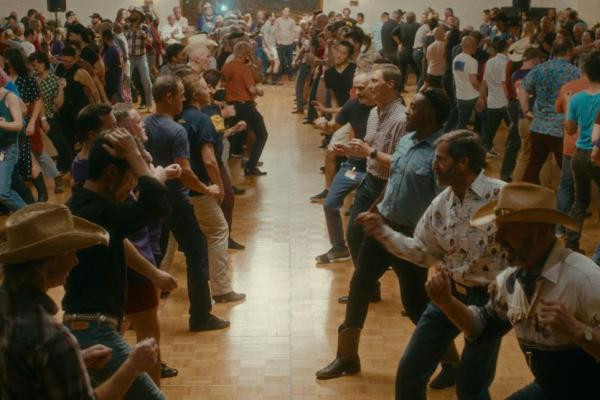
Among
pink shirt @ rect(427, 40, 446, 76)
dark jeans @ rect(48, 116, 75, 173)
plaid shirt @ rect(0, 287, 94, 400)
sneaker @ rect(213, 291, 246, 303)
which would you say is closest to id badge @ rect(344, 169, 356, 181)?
sneaker @ rect(213, 291, 246, 303)

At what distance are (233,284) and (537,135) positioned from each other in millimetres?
3210

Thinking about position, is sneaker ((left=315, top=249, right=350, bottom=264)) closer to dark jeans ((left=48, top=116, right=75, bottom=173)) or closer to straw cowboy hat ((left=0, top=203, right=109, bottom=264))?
dark jeans ((left=48, top=116, right=75, bottom=173))

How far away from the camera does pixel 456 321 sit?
9.46 feet

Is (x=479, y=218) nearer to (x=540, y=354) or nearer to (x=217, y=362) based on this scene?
(x=540, y=354)

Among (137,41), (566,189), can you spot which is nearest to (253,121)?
(566,189)

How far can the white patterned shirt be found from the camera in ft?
10.9

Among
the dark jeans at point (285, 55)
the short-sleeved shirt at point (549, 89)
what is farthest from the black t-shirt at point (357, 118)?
the dark jeans at point (285, 55)

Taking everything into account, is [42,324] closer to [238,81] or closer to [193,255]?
[193,255]

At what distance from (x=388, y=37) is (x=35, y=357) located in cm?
1711

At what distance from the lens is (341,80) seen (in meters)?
8.98

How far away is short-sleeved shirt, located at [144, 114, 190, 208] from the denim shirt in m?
1.28

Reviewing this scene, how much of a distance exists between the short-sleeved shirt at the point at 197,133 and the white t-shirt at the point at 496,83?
5.15 meters

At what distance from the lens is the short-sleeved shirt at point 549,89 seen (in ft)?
23.6

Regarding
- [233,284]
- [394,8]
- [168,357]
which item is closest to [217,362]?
[168,357]
